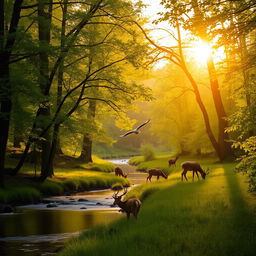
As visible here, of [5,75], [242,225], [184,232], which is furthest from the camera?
[5,75]

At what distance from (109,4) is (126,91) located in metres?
5.70

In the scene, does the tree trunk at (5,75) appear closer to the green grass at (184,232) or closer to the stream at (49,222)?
the stream at (49,222)

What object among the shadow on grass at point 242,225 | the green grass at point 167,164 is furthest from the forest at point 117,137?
the green grass at point 167,164

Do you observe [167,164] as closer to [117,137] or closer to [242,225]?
[117,137]

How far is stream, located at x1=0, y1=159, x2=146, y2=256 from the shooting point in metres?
11.6

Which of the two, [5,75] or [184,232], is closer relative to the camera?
[184,232]

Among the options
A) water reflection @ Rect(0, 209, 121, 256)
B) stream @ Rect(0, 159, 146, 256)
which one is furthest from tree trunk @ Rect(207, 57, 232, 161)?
water reflection @ Rect(0, 209, 121, 256)

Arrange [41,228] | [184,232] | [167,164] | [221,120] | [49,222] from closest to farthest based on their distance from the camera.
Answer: [184,232] < [41,228] < [49,222] < [221,120] < [167,164]

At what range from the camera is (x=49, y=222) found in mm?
15812

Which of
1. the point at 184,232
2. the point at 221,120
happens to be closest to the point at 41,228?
the point at 184,232

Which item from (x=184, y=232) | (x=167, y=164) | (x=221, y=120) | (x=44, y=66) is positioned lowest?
(x=184, y=232)

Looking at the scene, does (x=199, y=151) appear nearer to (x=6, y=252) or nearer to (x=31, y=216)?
(x=31, y=216)

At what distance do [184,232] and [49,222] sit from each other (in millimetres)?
7848

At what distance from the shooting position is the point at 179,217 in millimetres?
11594
